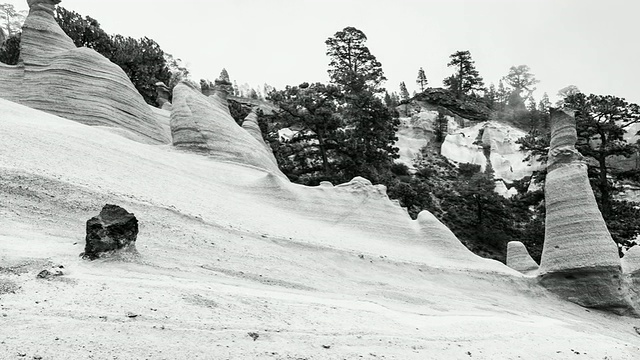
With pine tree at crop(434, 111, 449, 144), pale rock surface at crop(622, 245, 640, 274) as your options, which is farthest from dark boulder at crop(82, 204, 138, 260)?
pine tree at crop(434, 111, 449, 144)

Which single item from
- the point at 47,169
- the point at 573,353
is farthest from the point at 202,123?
the point at 573,353

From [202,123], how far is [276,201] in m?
4.00

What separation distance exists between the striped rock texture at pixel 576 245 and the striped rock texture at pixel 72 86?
10.1 m

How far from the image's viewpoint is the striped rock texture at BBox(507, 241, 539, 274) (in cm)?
1248

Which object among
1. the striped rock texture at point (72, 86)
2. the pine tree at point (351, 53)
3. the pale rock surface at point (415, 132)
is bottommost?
the striped rock texture at point (72, 86)

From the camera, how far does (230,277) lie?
5.28 m

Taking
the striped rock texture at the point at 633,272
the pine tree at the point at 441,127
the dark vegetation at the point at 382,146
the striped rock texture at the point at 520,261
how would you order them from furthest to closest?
the pine tree at the point at 441,127 < the dark vegetation at the point at 382,146 < the striped rock texture at the point at 520,261 < the striped rock texture at the point at 633,272

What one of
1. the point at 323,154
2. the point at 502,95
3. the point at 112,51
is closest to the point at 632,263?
the point at 323,154

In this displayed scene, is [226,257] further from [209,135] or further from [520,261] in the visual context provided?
[520,261]

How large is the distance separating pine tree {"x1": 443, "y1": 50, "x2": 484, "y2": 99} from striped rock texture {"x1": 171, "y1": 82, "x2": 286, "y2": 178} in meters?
53.0

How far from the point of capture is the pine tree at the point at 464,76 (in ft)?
204

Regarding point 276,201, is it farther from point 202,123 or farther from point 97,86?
point 97,86

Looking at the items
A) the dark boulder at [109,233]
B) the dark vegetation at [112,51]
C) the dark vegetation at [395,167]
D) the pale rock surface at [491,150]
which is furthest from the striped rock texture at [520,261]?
the pale rock surface at [491,150]

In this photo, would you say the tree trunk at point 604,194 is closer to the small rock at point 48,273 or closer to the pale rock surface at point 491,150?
the small rock at point 48,273
